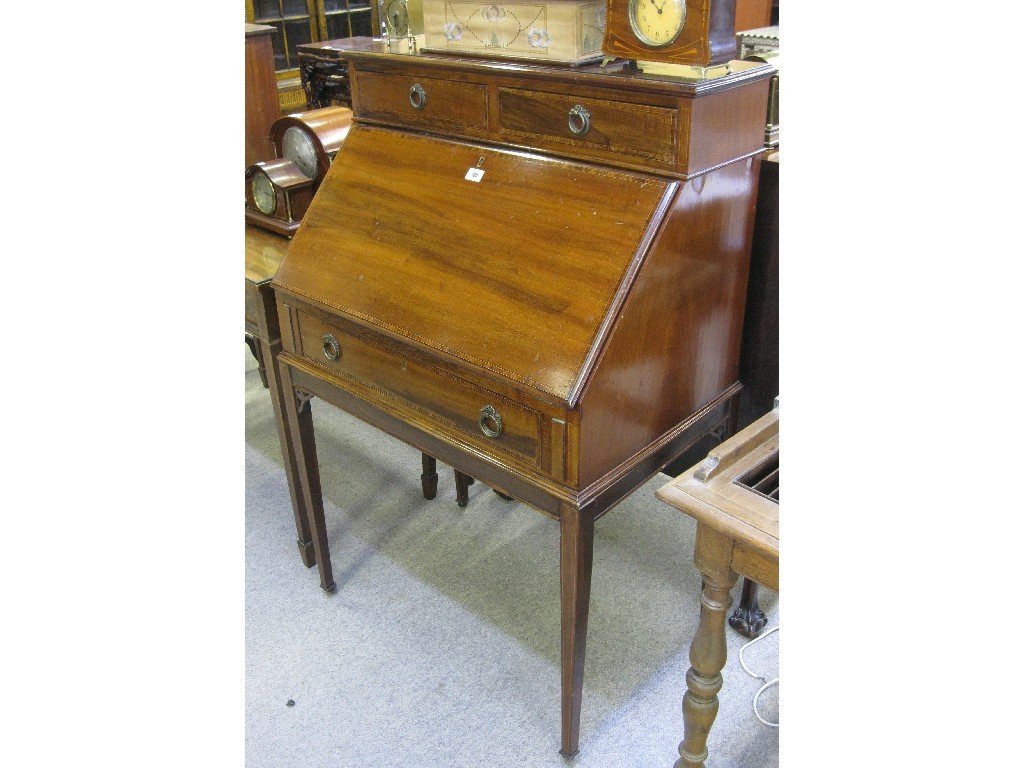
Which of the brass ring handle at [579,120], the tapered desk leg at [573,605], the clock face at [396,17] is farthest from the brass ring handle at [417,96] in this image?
the tapered desk leg at [573,605]

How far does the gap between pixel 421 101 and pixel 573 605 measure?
3.29 feet

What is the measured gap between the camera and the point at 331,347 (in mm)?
1716

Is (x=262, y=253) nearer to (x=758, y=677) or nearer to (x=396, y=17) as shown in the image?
(x=396, y=17)

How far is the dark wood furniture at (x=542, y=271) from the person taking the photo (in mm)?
1312

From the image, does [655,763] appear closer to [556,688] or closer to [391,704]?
[556,688]

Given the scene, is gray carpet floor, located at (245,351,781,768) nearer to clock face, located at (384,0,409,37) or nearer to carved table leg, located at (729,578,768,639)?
carved table leg, located at (729,578,768,639)

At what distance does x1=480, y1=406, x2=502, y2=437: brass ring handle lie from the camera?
56.2 inches

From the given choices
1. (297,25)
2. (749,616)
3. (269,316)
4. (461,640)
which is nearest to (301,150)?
(269,316)

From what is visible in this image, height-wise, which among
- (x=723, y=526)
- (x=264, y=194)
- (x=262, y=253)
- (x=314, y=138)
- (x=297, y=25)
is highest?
(x=297, y=25)

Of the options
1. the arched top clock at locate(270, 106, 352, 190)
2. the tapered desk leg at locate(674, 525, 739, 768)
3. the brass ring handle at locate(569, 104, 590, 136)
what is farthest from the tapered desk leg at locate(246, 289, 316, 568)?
the tapered desk leg at locate(674, 525, 739, 768)

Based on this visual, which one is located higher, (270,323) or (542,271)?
(542,271)

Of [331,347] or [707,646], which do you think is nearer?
[707,646]

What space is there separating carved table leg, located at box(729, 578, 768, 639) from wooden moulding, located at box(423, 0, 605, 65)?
4.21 ft

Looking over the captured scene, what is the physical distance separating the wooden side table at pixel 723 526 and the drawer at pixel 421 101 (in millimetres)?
745
